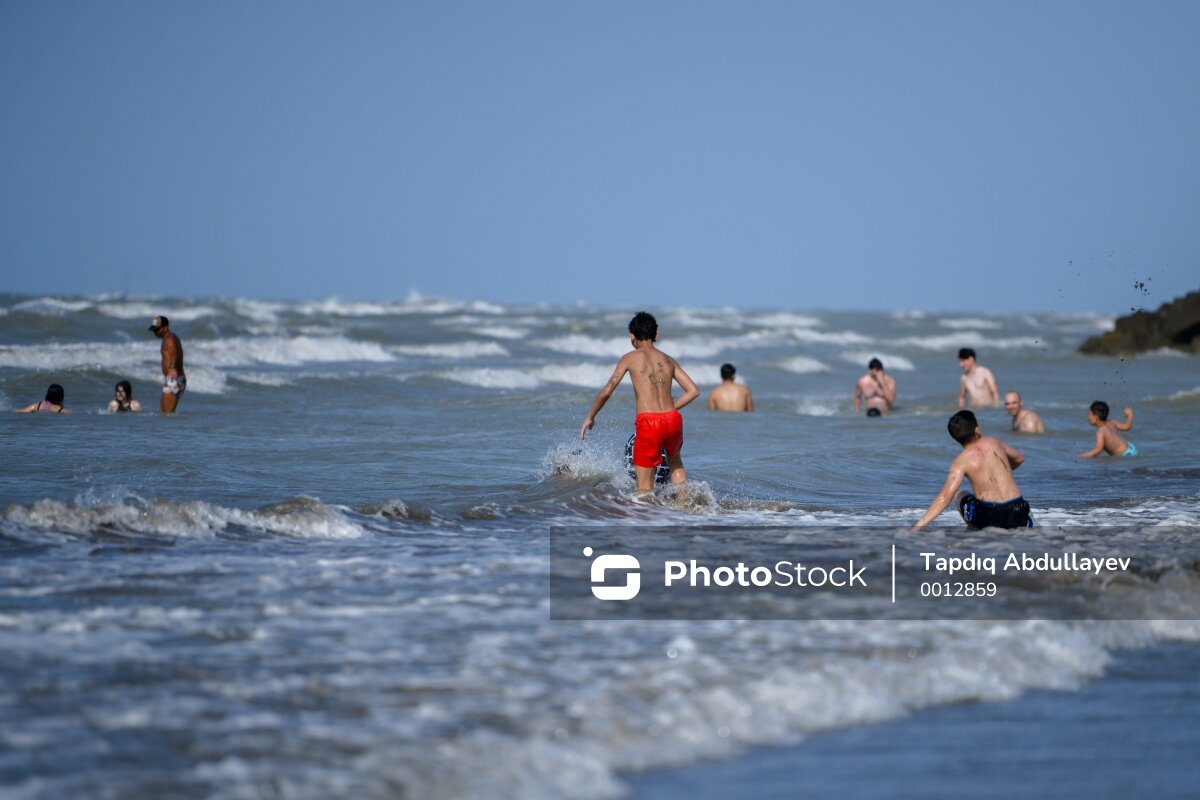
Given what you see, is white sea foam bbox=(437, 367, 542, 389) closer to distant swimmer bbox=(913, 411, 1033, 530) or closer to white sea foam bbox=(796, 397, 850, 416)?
white sea foam bbox=(796, 397, 850, 416)

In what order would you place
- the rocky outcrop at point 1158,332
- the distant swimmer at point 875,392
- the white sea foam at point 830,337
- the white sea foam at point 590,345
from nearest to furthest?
the distant swimmer at point 875,392, the rocky outcrop at point 1158,332, the white sea foam at point 590,345, the white sea foam at point 830,337

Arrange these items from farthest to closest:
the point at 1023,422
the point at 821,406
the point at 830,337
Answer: the point at 830,337 → the point at 821,406 → the point at 1023,422

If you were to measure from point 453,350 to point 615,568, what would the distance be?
33392 millimetres

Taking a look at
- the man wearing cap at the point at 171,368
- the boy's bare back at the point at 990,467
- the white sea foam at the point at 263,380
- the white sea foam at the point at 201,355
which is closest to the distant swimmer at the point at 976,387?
the man wearing cap at the point at 171,368

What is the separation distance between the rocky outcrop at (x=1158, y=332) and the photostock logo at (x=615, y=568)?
38.9 metres

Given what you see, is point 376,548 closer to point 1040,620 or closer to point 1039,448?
point 1040,620

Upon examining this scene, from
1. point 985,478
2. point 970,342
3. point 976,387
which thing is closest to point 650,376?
point 985,478

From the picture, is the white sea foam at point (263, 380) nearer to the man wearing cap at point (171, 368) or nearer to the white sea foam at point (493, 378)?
the white sea foam at point (493, 378)

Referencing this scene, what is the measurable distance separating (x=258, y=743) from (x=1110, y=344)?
44.2 meters

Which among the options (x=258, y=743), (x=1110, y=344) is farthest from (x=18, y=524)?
(x=1110, y=344)

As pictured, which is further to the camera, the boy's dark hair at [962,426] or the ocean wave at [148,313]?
the ocean wave at [148,313]

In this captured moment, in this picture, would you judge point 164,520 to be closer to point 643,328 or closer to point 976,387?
point 643,328

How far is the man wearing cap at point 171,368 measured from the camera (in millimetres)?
16594

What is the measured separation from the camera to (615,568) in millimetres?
7348
